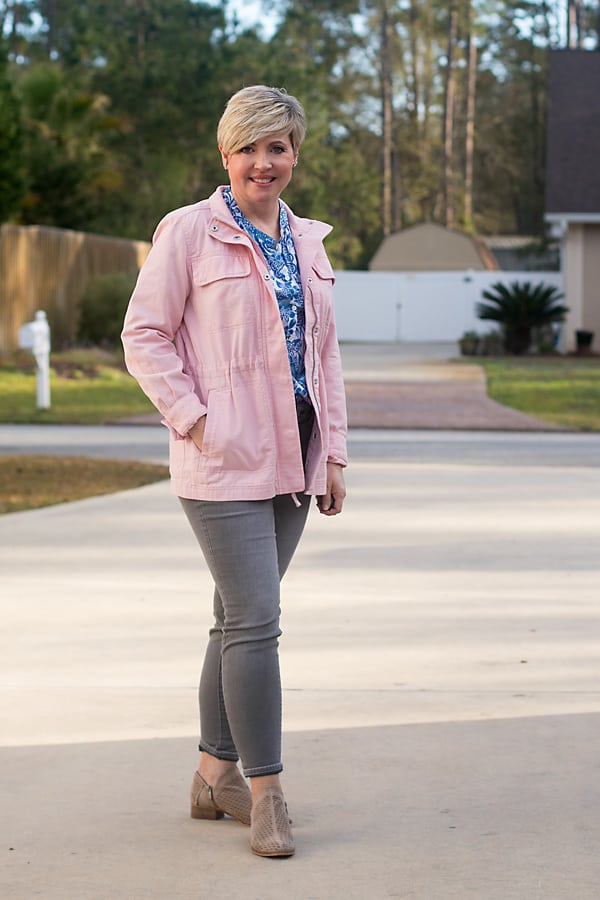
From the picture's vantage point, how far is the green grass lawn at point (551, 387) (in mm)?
17922

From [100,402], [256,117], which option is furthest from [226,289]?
[100,402]

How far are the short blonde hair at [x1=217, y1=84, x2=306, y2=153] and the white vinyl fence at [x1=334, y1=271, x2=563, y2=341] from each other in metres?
34.9

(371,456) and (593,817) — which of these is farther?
(371,456)

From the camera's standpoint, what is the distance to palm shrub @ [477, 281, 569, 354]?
3050 cm

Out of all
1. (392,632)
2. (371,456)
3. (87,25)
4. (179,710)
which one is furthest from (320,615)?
(87,25)

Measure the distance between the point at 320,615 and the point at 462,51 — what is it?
66.2m

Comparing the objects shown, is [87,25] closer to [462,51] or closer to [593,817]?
[462,51]

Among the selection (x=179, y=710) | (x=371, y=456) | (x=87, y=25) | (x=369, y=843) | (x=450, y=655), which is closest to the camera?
(x=369, y=843)

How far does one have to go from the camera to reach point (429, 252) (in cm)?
4681

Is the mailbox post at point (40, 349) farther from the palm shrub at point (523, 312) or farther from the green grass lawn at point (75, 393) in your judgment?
the palm shrub at point (523, 312)

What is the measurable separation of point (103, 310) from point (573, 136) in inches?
418

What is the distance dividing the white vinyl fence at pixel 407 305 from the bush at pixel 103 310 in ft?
37.9

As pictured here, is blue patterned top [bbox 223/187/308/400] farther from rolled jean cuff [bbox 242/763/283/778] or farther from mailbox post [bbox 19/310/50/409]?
mailbox post [bbox 19/310/50/409]

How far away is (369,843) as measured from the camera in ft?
13.1
